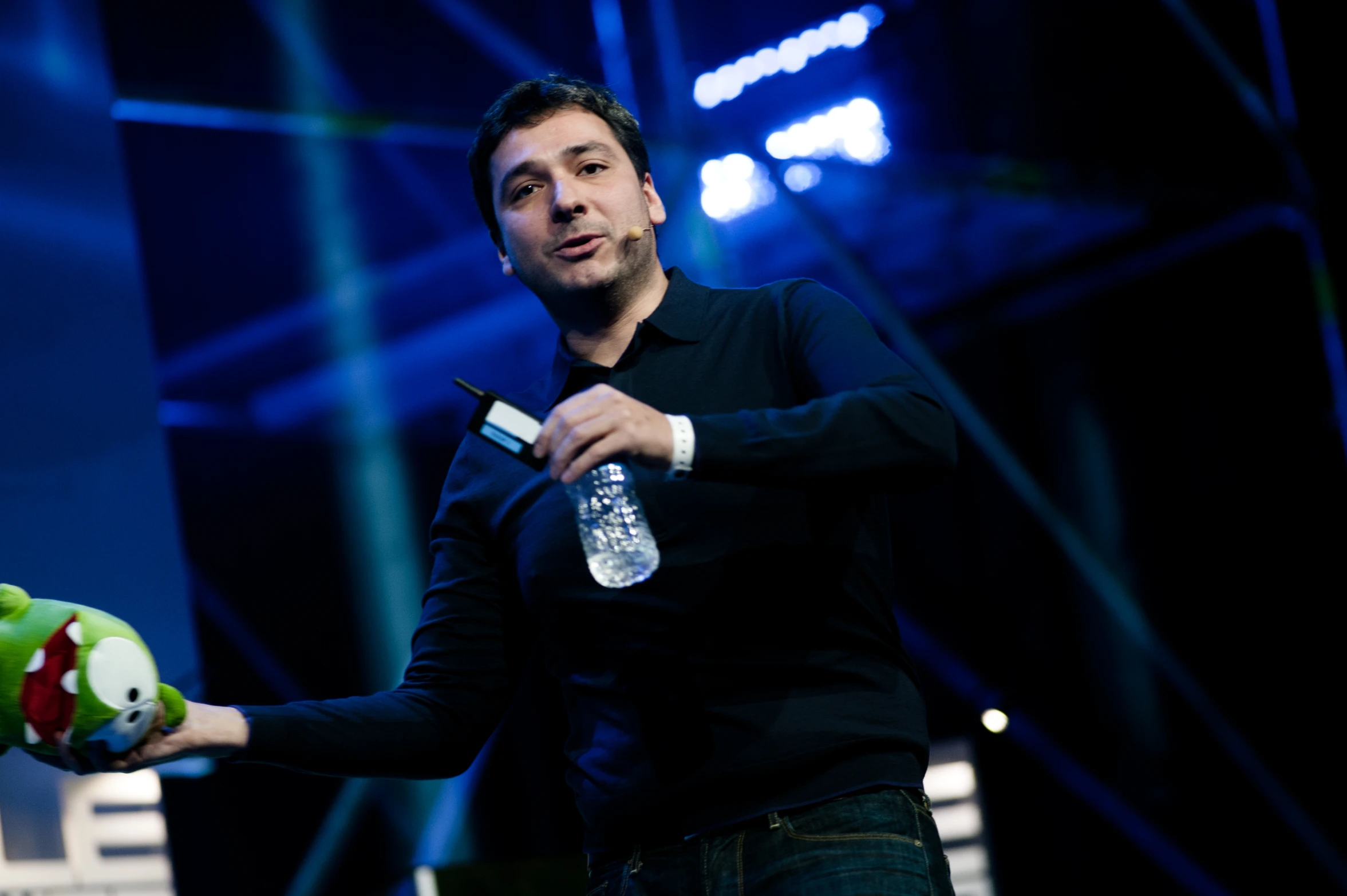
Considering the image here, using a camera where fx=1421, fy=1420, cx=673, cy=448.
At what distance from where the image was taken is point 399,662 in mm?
3736

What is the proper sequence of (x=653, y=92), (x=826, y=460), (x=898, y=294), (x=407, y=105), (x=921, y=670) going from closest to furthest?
(x=826, y=460), (x=407, y=105), (x=653, y=92), (x=921, y=670), (x=898, y=294)

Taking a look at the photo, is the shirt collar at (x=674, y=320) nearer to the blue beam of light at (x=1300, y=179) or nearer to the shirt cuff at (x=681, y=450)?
the shirt cuff at (x=681, y=450)

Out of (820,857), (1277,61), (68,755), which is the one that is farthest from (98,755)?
(1277,61)

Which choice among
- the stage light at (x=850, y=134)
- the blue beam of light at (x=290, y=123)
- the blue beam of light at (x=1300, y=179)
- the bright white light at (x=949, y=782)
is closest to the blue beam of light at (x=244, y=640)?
the blue beam of light at (x=290, y=123)

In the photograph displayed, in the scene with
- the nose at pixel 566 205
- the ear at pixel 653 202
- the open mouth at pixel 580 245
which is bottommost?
the open mouth at pixel 580 245

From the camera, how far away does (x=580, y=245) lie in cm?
144

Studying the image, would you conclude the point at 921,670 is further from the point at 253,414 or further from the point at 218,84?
the point at 218,84

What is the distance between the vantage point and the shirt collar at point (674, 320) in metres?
1.43

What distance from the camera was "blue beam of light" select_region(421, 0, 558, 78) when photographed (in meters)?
3.60

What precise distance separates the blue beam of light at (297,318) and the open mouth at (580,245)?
2.27 metres

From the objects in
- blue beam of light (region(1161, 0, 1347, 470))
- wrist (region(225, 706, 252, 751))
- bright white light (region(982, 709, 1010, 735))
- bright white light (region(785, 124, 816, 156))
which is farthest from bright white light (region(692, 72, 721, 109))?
wrist (region(225, 706, 252, 751))

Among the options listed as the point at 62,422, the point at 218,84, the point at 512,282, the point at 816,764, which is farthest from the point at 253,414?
the point at 816,764

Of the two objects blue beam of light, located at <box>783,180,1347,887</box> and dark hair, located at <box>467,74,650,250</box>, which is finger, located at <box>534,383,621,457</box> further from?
blue beam of light, located at <box>783,180,1347,887</box>

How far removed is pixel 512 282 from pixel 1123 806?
2.58m
